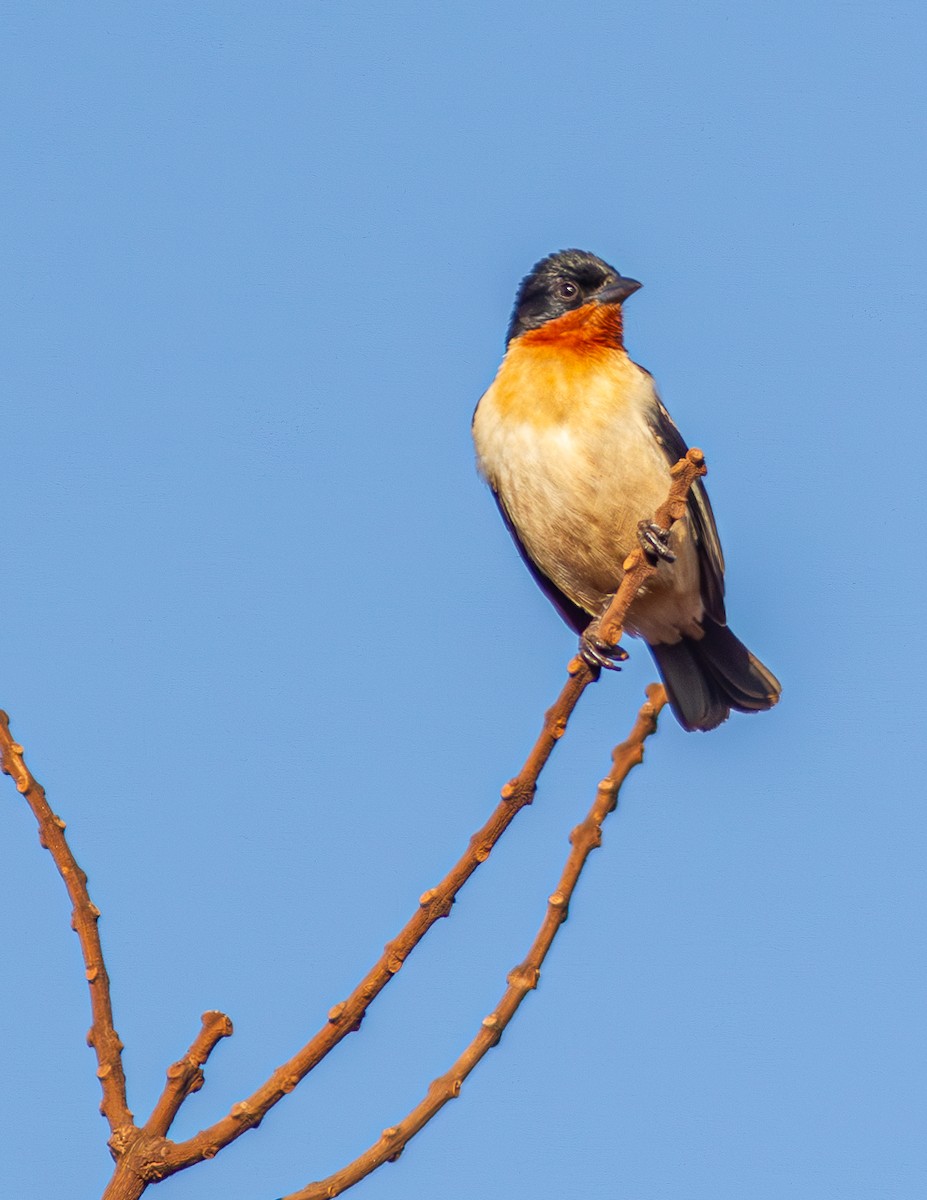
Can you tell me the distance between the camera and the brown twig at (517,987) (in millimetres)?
2564

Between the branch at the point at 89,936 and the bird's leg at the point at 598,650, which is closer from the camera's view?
the branch at the point at 89,936

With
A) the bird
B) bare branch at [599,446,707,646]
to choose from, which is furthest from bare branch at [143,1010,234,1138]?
the bird

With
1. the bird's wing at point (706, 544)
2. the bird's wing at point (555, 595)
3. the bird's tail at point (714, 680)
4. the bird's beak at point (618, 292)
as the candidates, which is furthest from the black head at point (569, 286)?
the bird's tail at point (714, 680)

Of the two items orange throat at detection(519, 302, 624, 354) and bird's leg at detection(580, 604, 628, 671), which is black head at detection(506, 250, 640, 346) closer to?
orange throat at detection(519, 302, 624, 354)

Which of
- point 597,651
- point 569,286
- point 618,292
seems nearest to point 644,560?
point 597,651

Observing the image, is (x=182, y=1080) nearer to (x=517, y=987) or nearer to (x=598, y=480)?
(x=517, y=987)

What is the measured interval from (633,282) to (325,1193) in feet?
19.1

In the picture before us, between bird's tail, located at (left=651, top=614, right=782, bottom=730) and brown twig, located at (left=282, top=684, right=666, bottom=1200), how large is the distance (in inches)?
174

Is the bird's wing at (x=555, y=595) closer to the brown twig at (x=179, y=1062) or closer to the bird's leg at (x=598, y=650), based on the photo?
the bird's leg at (x=598, y=650)

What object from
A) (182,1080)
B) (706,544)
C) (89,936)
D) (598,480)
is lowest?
(182,1080)

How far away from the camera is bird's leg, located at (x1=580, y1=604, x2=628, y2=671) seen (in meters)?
4.71

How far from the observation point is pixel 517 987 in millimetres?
2926

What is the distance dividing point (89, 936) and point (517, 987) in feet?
2.77

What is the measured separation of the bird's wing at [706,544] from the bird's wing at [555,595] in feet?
2.42
